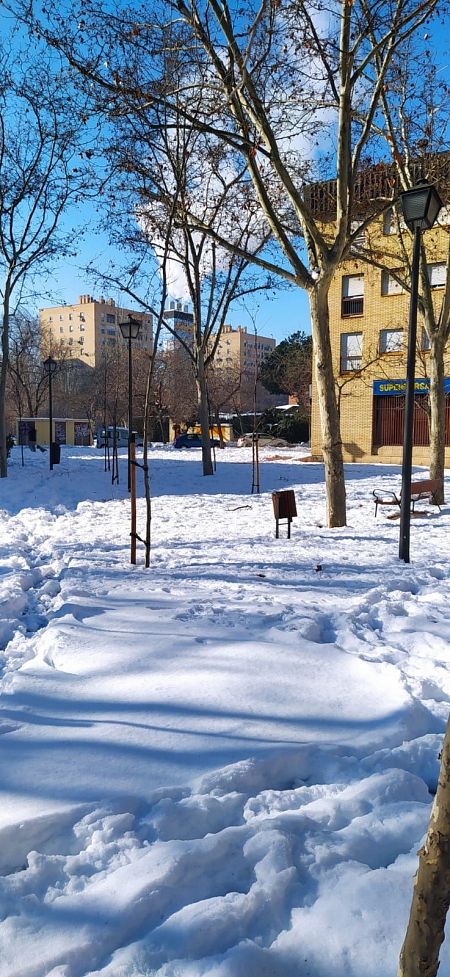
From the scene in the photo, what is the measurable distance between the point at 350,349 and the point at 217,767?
1073 inches

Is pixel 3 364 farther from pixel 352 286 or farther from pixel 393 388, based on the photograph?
pixel 352 286

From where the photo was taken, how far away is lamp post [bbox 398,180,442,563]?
20.8ft

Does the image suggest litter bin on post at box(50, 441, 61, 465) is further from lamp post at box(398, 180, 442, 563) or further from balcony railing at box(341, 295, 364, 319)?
lamp post at box(398, 180, 442, 563)

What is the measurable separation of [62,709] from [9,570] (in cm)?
358

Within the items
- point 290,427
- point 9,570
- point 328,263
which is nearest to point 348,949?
point 9,570

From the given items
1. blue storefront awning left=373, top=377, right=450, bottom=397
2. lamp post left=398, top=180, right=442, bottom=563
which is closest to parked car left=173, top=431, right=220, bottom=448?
blue storefront awning left=373, top=377, right=450, bottom=397

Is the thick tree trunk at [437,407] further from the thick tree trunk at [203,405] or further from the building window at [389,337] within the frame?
the building window at [389,337]

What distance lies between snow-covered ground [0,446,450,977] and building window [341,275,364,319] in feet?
78.7

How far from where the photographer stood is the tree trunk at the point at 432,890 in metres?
1.00

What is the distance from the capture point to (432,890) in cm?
104

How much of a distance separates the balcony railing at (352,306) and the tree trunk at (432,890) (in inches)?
1126

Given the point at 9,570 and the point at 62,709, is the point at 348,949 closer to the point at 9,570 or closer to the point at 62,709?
the point at 62,709

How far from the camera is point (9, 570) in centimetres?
641

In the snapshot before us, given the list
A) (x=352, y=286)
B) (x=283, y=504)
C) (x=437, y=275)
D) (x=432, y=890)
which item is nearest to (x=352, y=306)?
(x=352, y=286)
